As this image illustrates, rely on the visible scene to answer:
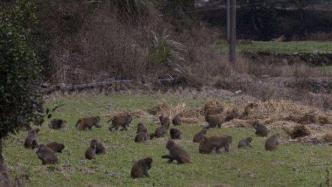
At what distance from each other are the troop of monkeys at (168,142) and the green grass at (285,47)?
77.7ft

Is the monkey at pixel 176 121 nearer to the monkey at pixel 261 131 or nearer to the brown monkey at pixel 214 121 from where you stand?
the brown monkey at pixel 214 121

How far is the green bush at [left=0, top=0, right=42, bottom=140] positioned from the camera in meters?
9.93

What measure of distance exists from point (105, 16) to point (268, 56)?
14.5 meters

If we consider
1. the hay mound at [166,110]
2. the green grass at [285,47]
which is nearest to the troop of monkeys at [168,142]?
the hay mound at [166,110]

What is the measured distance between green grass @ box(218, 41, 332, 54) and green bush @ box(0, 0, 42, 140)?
1237 inches

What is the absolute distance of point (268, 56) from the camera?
139ft

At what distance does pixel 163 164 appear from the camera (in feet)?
42.0

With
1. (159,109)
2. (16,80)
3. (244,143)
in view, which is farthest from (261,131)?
(16,80)

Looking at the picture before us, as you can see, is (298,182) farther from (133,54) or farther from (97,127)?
(133,54)

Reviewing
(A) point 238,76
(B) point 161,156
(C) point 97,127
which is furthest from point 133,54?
(B) point 161,156

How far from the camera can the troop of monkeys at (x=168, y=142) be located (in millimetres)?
12367

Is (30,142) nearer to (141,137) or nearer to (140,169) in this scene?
(141,137)

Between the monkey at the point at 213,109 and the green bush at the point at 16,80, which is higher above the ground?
the green bush at the point at 16,80

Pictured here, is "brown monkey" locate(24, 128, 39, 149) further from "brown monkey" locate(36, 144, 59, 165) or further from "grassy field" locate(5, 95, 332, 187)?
"brown monkey" locate(36, 144, 59, 165)
